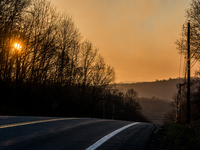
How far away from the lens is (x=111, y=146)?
6.00 metres

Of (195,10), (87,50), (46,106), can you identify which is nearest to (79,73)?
(46,106)

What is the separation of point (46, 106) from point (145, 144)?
29.8 meters

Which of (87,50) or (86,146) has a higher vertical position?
(87,50)

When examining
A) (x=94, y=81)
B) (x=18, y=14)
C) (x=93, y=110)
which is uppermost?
(x=18, y=14)

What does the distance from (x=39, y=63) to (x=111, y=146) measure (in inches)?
1073

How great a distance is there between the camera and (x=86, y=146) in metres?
5.75

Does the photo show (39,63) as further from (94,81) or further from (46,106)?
(94,81)

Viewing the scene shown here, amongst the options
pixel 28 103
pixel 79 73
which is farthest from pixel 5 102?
pixel 79 73

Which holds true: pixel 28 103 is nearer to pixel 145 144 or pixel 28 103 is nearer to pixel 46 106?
pixel 46 106

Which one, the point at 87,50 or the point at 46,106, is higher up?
the point at 87,50

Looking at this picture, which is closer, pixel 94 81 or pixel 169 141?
pixel 169 141

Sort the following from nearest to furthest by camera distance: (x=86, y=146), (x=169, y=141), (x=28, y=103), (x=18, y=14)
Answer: (x=86, y=146)
(x=169, y=141)
(x=18, y=14)
(x=28, y=103)

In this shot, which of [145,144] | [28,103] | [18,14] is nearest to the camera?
[145,144]

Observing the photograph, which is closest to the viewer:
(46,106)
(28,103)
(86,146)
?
(86,146)
